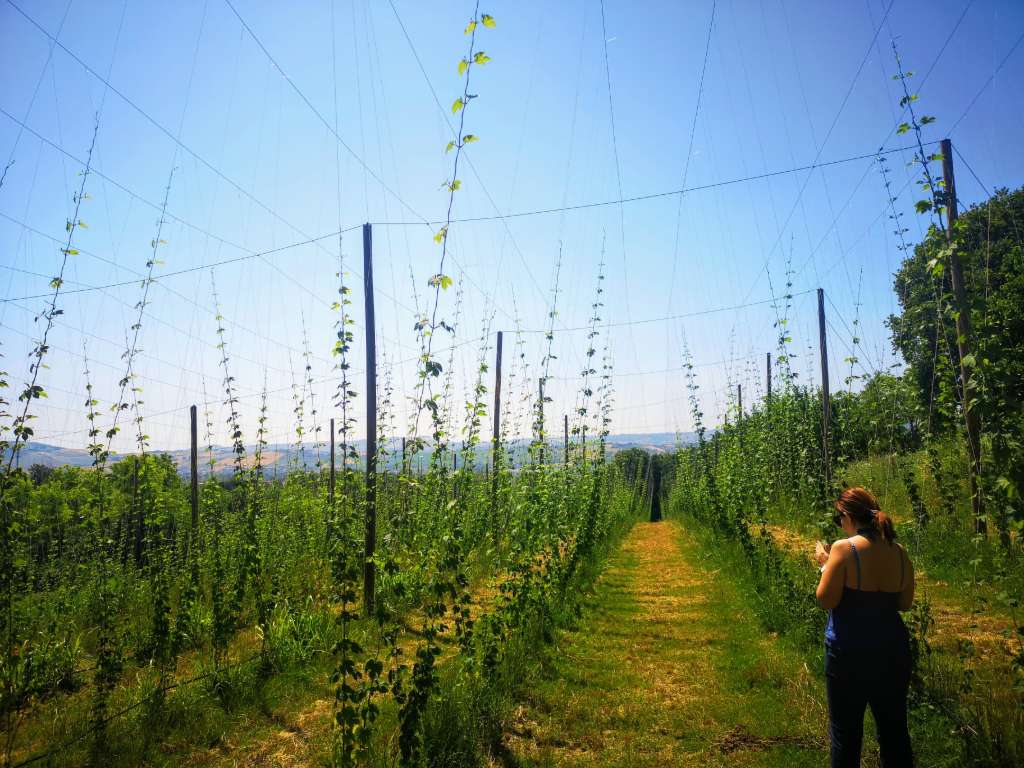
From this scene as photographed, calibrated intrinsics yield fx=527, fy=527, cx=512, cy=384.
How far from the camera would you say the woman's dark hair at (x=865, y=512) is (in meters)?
2.99

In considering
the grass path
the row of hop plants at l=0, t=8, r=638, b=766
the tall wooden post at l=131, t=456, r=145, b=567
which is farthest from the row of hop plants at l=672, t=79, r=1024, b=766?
the tall wooden post at l=131, t=456, r=145, b=567

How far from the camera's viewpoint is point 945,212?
417 cm

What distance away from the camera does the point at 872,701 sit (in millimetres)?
2832

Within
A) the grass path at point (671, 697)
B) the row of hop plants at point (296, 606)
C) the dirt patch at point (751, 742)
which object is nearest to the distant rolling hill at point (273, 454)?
the row of hop plants at point (296, 606)

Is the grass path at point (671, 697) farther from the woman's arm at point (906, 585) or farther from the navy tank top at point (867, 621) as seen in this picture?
the woman's arm at point (906, 585)

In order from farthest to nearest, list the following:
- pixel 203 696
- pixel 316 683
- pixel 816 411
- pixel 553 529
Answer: pixel 816 411, pixel 553 529, pixel 316 683, pixel 203 696

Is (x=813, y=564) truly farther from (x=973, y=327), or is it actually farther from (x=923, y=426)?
(x=973, y=327)

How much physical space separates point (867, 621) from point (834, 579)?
25 centimetres

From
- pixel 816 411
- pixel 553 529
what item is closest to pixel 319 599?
pixel 553 529

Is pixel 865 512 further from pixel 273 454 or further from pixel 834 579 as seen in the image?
pixel 273 454

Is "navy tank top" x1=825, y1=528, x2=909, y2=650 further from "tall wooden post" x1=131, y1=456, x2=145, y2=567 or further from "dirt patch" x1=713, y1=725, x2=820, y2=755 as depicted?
"tall wooden post" x1=131, y1=456, x2=145, y2=567

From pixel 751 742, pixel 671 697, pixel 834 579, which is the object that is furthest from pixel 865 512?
pixel 671 697

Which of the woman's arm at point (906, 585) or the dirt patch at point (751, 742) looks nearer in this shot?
the woman's arm at point (906, 585)

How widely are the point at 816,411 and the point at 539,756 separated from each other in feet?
44.9
